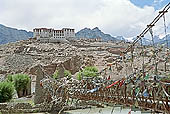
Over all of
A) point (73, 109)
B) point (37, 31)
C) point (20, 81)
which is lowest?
point (73, 109)

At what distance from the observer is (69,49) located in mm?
32000

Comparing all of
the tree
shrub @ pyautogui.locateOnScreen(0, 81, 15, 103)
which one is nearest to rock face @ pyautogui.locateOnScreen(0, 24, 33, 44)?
the tree

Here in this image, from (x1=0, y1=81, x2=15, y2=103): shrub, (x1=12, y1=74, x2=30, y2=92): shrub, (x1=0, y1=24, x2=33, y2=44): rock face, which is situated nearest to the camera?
(x1=0, y1=81, x2=15, y2=103): shrub

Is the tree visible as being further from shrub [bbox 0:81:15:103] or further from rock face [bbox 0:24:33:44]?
rock face [bbox 0:24:33:44]

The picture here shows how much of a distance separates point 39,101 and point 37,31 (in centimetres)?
3613

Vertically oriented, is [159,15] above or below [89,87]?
above

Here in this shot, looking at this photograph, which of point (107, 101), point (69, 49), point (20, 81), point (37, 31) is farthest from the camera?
point (37, 31)

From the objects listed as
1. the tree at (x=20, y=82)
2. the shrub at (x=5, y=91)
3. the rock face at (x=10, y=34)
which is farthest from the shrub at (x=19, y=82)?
the rock face at (x=10, y=34)

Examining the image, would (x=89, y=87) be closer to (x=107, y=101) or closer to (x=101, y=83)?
(x=101, y=83)

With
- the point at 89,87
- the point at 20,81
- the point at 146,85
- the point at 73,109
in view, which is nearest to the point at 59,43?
the point at 20,81

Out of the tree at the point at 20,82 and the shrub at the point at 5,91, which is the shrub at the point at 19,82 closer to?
the tree at the point at 20,82

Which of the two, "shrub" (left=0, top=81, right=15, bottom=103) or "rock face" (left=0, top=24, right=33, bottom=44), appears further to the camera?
"rock face" (left=0, top=24, right=33, bottom=44)

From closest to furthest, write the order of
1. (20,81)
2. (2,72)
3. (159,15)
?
(159,15) < (20,81) < (2,72)

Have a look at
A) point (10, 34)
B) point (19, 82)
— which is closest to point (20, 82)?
point (19, 82)
